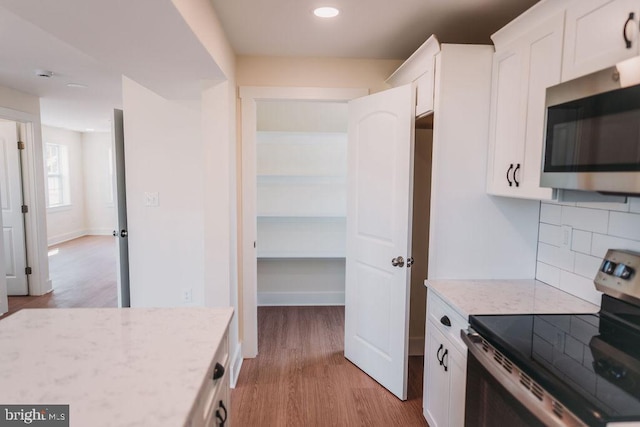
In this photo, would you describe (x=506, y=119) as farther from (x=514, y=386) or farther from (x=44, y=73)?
(x=44, y=73)

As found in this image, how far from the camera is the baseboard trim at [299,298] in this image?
166 inches

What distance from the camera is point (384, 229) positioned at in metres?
2.44

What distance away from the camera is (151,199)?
2961mm

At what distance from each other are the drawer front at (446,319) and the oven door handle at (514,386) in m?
0.12

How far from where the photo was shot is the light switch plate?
2.96m

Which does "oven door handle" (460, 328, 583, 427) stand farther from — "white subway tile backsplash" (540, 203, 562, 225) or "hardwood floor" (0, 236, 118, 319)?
"hardwood floor" (0, 236, 118, 319)

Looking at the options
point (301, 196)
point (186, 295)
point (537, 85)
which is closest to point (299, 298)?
point (301, 196)

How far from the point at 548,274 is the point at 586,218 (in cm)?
40

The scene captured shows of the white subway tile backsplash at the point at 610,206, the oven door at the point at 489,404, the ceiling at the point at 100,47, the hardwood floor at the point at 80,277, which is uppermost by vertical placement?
the ceiling at the point at 100,47

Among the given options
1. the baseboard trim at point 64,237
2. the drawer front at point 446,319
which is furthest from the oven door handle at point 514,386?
the baseboard trim at point 64,237

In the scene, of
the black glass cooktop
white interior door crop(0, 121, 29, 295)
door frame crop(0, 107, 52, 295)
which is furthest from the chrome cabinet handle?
white interior door crop(0, 121, 29, 295)

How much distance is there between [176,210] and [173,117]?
0.75 m

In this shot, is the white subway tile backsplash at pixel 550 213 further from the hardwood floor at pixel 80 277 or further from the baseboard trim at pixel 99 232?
the baseboard trim at pixel 99 232

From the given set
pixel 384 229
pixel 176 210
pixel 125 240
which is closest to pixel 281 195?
pixel 176 210
